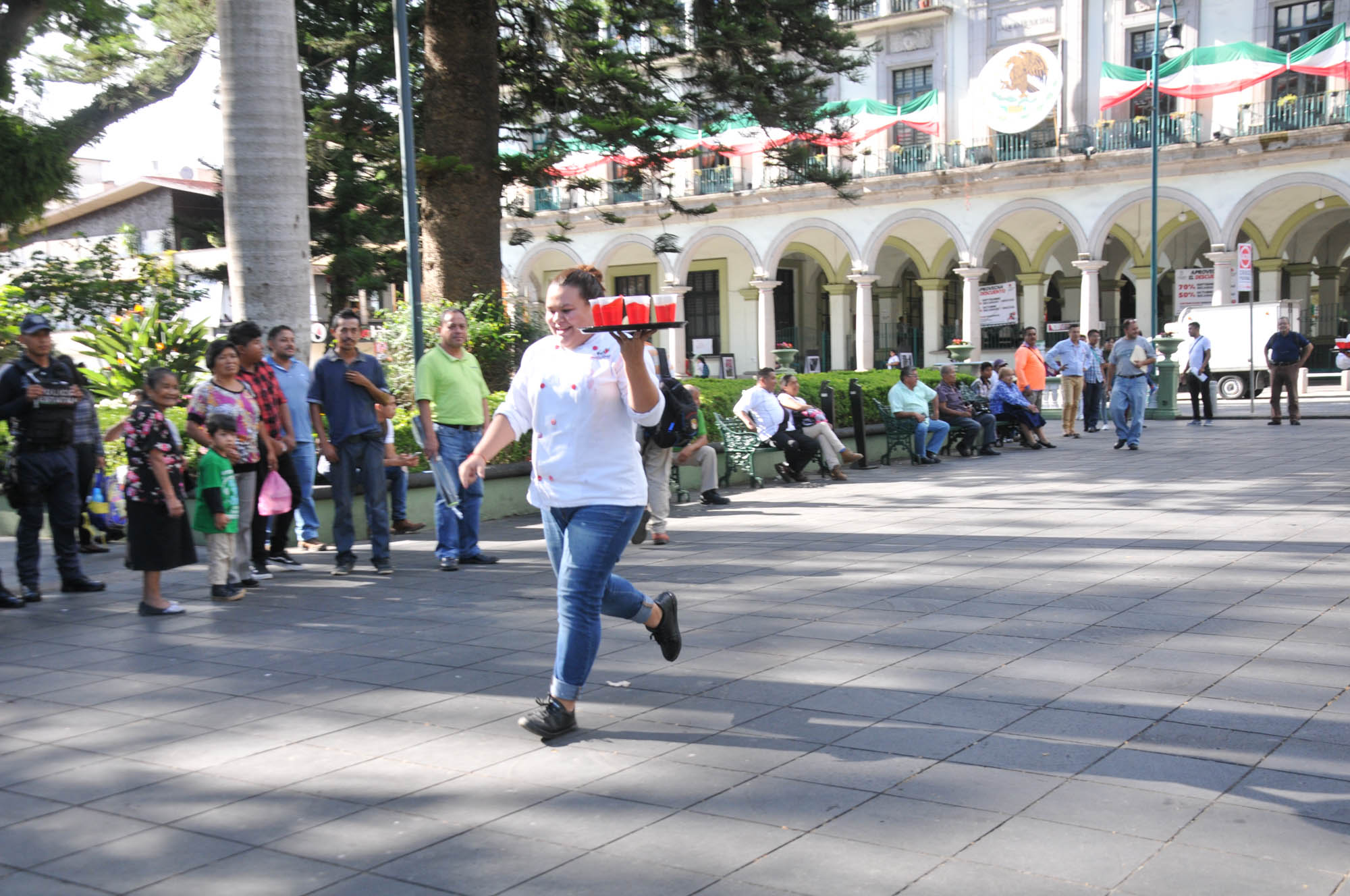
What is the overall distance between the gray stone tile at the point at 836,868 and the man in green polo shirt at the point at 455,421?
17.4 feet

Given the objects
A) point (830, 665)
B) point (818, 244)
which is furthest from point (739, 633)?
point (818, 244)

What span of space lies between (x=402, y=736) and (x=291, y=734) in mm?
439

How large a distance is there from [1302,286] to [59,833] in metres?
36.3

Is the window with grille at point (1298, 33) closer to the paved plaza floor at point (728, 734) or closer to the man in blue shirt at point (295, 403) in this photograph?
the paved plaza floor at point (728, 734)

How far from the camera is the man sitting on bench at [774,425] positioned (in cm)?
1313

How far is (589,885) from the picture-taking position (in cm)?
323

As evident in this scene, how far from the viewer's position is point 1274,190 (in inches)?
1149

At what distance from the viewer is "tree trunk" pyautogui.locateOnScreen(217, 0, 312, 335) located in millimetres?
→ 9523

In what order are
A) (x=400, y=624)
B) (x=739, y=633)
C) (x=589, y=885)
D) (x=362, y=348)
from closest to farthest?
(x=589, y=885), (x=739, y=633), (x=400, y=624), (x=362, y=348)

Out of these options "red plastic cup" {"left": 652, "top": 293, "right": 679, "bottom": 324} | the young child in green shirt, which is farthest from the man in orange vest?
"red plastic cup" {"left": 652, "top": 293, "right": 679, "bottom": 324}

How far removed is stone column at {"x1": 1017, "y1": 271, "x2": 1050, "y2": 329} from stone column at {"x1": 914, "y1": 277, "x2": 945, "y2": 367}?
255 cm

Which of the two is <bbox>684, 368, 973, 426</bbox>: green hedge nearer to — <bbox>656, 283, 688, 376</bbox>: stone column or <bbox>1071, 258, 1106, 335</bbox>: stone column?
<bbox>1071, 258, 1106, 335</bbox>: stone column

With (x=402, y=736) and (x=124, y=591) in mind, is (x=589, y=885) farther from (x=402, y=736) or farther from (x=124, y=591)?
(x=124, y=591)

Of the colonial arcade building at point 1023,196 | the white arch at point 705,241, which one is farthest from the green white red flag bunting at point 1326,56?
the white arch at point 705,241
